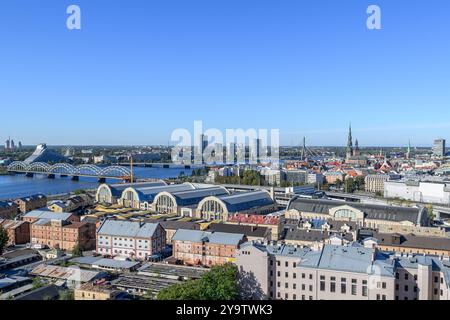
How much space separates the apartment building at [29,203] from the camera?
1819cm

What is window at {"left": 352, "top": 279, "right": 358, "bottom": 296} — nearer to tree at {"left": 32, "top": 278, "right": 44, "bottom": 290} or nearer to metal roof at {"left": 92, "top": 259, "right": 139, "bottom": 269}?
metal roof at {"left": 92, "top": 259, "right": 139, "bottom": 269}

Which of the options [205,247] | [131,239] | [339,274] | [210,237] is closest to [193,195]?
[131,239]

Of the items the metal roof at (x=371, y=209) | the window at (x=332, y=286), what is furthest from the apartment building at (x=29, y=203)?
the window at (x=332, y=286)

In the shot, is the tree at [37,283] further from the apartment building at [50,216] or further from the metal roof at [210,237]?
the apartment building at [50,216]

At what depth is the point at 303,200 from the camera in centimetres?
1616

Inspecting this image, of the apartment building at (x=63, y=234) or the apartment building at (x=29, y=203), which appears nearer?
the apartment building at (x=63, y=234)

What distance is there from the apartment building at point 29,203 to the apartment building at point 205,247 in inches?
398

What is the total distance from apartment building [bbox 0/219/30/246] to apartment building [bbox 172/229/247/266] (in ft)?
17.9

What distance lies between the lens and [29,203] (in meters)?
18.5

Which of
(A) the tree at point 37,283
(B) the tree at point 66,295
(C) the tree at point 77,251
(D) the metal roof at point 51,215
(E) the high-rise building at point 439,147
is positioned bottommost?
(C) the tree at point 77,251

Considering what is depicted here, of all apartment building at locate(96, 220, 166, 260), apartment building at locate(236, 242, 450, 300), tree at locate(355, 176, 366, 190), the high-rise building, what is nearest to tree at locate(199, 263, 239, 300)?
apartment building at locate(236, 242, 450, 300)

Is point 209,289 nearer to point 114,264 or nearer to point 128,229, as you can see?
point 114,264
